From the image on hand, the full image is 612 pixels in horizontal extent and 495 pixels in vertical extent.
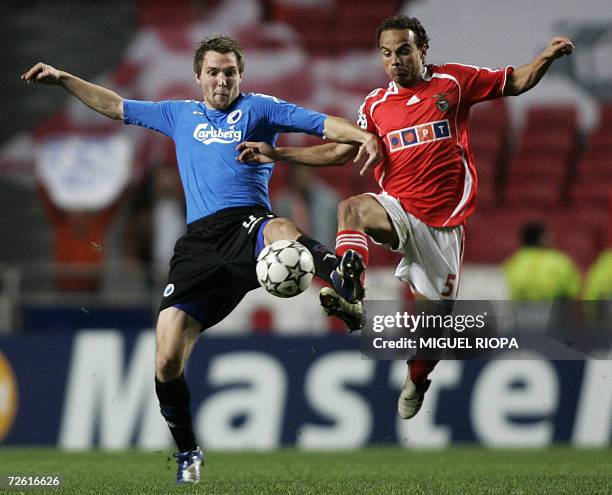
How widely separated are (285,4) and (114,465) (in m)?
9.04

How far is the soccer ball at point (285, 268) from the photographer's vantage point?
5980 mm

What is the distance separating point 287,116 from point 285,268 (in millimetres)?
1085

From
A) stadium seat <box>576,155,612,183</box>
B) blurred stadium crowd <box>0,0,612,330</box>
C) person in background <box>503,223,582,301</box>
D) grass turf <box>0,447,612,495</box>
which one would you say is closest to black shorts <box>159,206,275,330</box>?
grass turf <box>0,447,612,495</box>

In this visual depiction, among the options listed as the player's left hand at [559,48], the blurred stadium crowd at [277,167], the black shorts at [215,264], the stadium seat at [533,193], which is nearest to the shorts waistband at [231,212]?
the black shorts at [215,264]

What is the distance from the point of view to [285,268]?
235 inches

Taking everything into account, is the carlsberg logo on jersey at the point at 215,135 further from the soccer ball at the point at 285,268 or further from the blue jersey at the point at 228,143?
the soccer ball at the point at 285,268

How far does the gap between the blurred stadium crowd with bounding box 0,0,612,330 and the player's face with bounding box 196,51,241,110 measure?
A: 7596mm

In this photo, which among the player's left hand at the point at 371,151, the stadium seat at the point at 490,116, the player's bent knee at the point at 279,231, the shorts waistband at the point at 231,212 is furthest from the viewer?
the stadium seat at the point at 490,116

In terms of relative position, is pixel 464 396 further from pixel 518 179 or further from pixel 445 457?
A: pixel 518 179

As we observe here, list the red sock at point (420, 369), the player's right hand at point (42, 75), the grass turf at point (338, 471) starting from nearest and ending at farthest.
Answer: the grass turf at point (338, 471) → the player's right hand at point (42, 75) → the red sock at point (420, 369)

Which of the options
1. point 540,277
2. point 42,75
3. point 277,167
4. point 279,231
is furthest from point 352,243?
point 277,167

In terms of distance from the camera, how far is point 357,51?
1581 cm

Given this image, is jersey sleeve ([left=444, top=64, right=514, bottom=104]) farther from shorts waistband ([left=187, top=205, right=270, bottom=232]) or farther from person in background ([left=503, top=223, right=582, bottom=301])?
person in background ([left=503, top=223, right=582, bottom=301])

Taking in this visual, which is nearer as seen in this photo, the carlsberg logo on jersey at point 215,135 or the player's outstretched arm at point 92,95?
the carlsberg logo on jersey at point 215,135
